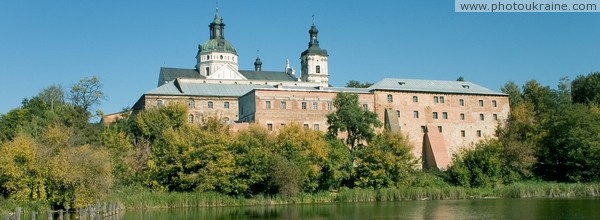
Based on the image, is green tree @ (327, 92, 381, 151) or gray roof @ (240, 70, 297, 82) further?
gray roof @ (240, 70, 297, 82)

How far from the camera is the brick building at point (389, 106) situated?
5134cm

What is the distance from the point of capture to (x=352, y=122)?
44.0 m

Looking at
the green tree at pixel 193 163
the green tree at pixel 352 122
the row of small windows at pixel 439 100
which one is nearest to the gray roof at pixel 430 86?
the row of small windows at pixel 439 100

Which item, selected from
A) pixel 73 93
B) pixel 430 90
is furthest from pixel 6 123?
pixel 430 90

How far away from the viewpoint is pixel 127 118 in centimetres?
5138

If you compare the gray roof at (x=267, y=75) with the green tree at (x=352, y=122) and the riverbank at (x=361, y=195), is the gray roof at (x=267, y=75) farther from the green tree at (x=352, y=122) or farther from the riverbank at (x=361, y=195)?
the riverbank at (x=361, y=195)

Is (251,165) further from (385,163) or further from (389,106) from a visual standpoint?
(389,106)

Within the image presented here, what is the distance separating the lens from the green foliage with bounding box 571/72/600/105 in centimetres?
5909

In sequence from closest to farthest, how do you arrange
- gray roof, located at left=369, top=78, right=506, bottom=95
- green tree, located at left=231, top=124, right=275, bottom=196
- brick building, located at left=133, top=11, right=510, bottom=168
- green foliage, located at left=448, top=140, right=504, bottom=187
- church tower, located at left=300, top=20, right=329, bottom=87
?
green tree, located at left=231, top=124, right=275, bottom=196 < green foliage, located at left=448, top=140, right=504, bottom=187 < brick building, located at left=133, top=11, right=510, bottom=168 < gray roof, located at left=369, top=78, right=506, bottom=95 < church tower, located at left=300, top=20, right=329, bottom=87

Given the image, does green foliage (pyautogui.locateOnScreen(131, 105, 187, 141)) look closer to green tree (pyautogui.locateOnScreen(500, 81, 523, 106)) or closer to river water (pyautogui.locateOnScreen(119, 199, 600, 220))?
river water (pyautogui.locateOnScreen(119, 199, 600, 220))

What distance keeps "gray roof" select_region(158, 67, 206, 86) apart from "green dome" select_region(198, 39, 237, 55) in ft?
8.73

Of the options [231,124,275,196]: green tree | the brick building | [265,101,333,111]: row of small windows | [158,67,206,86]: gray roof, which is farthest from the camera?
[158,67,206,86]: gray roof

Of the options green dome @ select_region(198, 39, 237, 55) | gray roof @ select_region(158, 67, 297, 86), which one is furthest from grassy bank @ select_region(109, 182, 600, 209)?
green dome @ select_region(198, 39, 237, 55)

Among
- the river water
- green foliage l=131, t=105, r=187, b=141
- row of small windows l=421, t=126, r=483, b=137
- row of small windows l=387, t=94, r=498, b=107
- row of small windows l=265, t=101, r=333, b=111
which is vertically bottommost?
the river water
